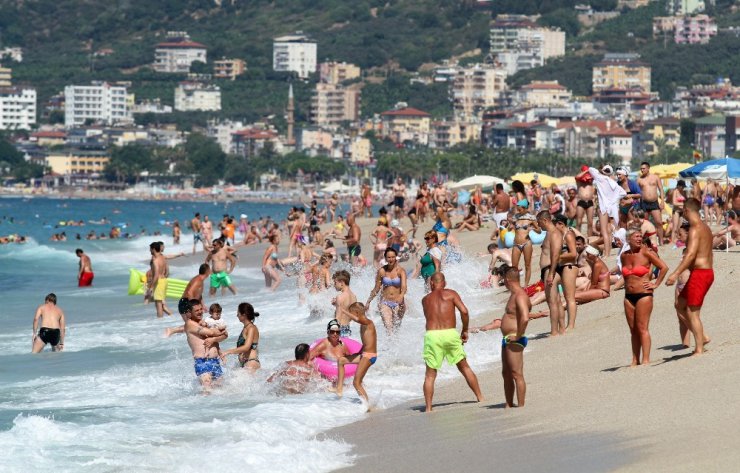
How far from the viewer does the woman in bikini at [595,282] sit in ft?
51.3

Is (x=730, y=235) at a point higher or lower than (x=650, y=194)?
lower

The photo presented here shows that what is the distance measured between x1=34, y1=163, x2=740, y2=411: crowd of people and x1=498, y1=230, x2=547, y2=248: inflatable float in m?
0.02

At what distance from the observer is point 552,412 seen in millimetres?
10844

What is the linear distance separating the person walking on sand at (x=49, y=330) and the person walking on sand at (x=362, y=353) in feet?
16.5

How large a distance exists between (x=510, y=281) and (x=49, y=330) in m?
6.80

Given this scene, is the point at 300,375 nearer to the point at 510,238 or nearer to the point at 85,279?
the point at 510,238

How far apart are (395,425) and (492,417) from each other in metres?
0.69

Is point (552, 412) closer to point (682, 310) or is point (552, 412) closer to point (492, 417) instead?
point (492, 417)

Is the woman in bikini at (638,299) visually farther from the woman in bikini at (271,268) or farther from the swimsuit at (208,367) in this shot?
the woman in bikini at (271,268)

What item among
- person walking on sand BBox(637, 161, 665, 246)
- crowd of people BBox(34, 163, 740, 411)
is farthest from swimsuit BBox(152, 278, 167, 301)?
person walking on sand BBox(637, 161, 665, 246)

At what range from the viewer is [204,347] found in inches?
521

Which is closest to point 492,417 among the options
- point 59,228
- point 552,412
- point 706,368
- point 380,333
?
point 552,412

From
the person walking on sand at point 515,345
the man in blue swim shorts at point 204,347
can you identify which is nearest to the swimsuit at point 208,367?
the man in blue swim shorts at point 204,347

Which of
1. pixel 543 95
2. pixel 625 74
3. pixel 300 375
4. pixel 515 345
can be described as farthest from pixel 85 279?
pixel 625 74
